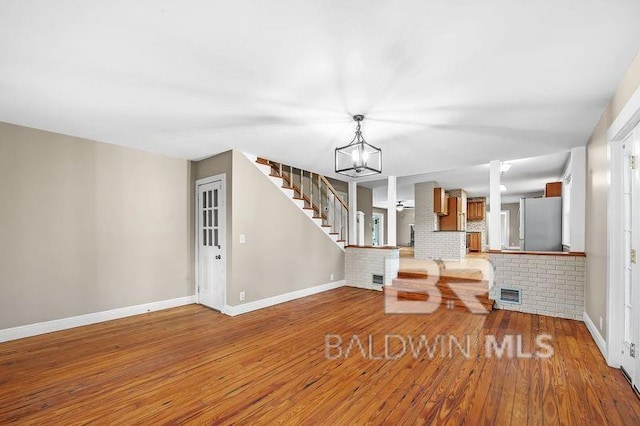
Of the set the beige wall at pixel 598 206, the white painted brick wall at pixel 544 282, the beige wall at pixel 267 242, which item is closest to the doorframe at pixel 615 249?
the beige wall at pixel 598 206

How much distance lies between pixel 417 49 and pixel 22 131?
4.43 metres

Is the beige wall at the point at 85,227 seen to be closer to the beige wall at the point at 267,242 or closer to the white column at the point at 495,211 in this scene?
the beige wall at the point at 267,242

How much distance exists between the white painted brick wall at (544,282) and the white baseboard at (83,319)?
17.1ft

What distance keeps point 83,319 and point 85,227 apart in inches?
47.4

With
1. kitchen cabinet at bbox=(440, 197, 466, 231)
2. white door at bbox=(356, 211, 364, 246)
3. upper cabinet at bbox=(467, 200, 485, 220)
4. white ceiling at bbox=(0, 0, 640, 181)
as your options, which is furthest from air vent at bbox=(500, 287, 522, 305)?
upper cabinet at bbox=(467, 200, 485, 220)

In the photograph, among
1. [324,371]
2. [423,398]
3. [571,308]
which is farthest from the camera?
[571,308]

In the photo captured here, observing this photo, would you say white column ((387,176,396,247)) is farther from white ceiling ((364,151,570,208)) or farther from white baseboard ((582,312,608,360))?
white baseboard ((582,312,608,360))

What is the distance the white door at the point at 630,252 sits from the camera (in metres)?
2.31

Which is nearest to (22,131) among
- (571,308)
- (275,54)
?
(275,54)

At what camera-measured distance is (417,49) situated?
194 centimetres

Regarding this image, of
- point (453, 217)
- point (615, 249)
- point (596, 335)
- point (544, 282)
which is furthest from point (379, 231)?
point (615, 249)

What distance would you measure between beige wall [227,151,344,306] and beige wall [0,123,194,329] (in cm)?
114

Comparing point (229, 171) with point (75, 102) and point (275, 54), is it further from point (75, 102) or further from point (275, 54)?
point (275, 54)

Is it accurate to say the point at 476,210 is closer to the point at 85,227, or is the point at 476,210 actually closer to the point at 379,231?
the point at 379,231
